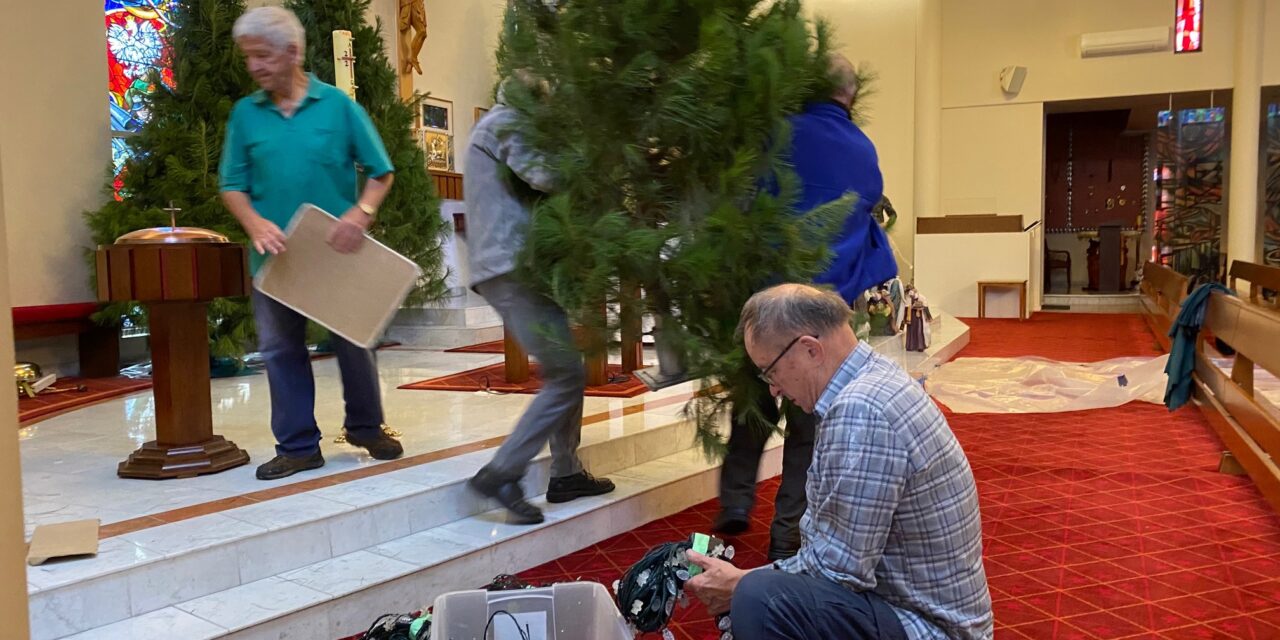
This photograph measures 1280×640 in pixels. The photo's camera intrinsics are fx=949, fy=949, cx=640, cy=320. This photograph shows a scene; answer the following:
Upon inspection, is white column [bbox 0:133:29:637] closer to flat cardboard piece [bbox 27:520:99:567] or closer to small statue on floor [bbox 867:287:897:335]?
flat cardboard piece [bbox 27:520:99:567]

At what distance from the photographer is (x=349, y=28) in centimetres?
627

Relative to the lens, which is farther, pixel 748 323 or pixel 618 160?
pixel 618 160

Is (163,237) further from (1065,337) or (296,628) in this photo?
(1065,337)

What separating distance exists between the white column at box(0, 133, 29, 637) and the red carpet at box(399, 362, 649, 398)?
3.37m

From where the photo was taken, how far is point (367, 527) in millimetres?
2535

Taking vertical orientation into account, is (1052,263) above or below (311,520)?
above

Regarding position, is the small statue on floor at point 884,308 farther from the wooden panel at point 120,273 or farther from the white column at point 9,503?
the white column at point 9,503

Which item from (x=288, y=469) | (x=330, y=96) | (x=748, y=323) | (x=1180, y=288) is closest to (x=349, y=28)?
(x=330, y=96)

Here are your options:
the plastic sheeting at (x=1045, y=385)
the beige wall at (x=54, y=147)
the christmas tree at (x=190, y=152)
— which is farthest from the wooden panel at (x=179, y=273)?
the plastic sheeting at (x=1045, y=385)

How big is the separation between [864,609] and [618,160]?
1312 mm

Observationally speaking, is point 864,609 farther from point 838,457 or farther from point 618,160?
point 618,160

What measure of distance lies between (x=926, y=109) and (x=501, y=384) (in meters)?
8.90

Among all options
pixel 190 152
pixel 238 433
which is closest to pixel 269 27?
pixel 238 433

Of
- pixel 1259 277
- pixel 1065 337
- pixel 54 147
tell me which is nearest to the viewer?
pixel 1259 277
